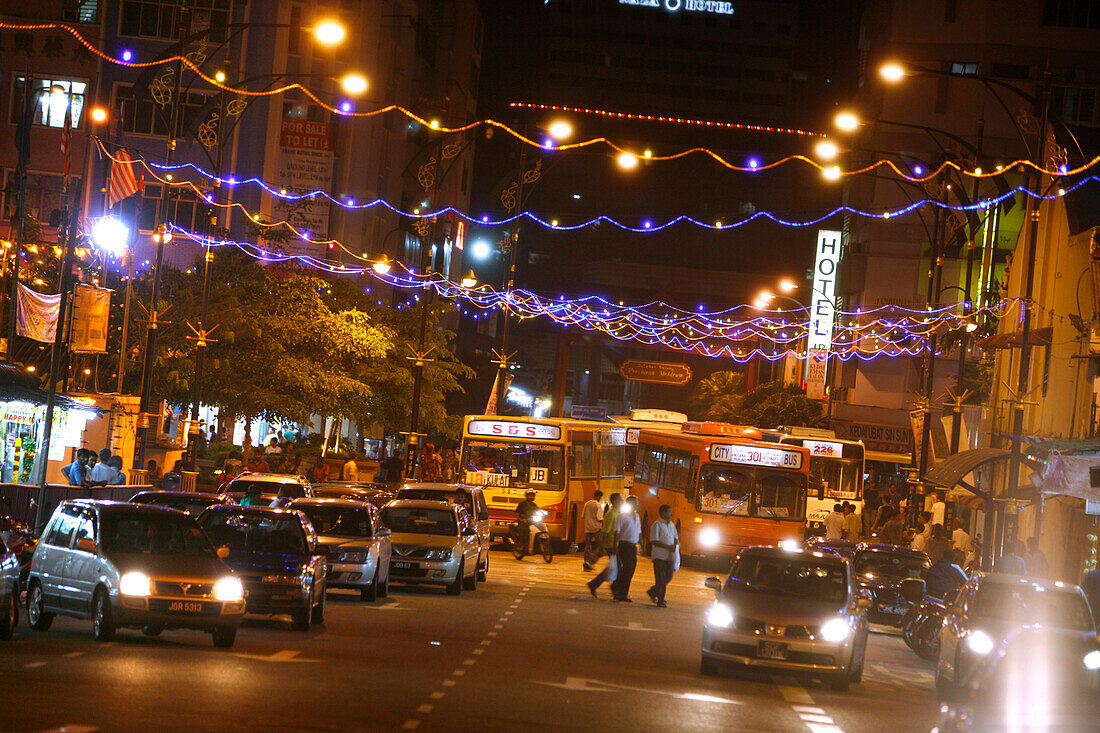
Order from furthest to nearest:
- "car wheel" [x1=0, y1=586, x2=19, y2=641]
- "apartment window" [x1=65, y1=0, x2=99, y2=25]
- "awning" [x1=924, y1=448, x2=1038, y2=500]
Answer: "apartment window" [x1=65, y1=0, x2=99, y2=25], "awning" [x1=924, y1=448, x2=1038, y2=500], "car wheel" [x1=0, y1=586, x2=19, y2=641]

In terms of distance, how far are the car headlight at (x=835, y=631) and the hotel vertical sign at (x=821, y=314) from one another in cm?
4474

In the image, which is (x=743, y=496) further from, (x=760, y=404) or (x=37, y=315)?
(x=760, y=404)

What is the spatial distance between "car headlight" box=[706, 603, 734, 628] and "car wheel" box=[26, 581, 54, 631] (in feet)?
26.7

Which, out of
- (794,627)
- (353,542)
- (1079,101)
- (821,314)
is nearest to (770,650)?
(794,627)

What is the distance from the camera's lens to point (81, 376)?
131 ft

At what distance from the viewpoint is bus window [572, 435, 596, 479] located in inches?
1566

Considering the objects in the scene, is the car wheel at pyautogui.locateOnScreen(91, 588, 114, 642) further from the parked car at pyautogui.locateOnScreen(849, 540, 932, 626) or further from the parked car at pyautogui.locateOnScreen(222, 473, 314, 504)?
the parked car at pyautogui.locateOnScreen(849, 540, 932, 626)

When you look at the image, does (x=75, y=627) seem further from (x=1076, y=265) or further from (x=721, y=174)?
(x=721, y=174)

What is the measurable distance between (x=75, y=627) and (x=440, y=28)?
72.2 meters

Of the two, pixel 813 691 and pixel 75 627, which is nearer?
pixel 813 691

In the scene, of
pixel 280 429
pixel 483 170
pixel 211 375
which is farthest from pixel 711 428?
pixel 483 170

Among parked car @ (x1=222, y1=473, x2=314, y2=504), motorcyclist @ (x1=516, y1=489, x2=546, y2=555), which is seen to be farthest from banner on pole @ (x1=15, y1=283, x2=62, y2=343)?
motorcyclist @ (x1=516, y1=489, x2=546, y2=555)

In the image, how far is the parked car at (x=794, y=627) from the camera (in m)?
16.7

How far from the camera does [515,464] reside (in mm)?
38688
